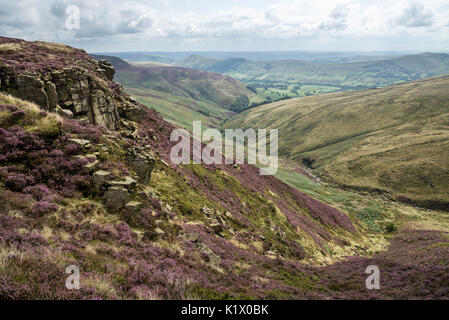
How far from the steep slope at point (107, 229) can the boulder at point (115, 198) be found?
2.5 inches

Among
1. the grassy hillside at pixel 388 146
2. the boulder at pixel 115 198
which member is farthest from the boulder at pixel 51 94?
the grassy hillside at pixel 388 146

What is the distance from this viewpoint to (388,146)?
124 m

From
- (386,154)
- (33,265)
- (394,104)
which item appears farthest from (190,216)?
(394,104)

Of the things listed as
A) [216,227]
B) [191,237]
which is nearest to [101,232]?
[191,237]

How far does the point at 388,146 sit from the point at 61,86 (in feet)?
476

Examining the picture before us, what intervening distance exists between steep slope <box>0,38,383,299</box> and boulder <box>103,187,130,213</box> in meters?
0.06

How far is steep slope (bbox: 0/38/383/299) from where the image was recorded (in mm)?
9594

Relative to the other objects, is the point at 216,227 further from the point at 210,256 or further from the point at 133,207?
the point at 133,207

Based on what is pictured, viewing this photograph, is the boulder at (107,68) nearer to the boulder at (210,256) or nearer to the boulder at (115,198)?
the boulder at (115,198)

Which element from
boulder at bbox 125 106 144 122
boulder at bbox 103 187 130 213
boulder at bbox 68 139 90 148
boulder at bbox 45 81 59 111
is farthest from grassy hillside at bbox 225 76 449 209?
boulder at bbox 68 139 90 148

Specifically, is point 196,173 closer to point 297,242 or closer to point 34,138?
point 297,242

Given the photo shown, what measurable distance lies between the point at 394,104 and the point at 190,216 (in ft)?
717

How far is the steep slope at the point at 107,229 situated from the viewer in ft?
31.5
